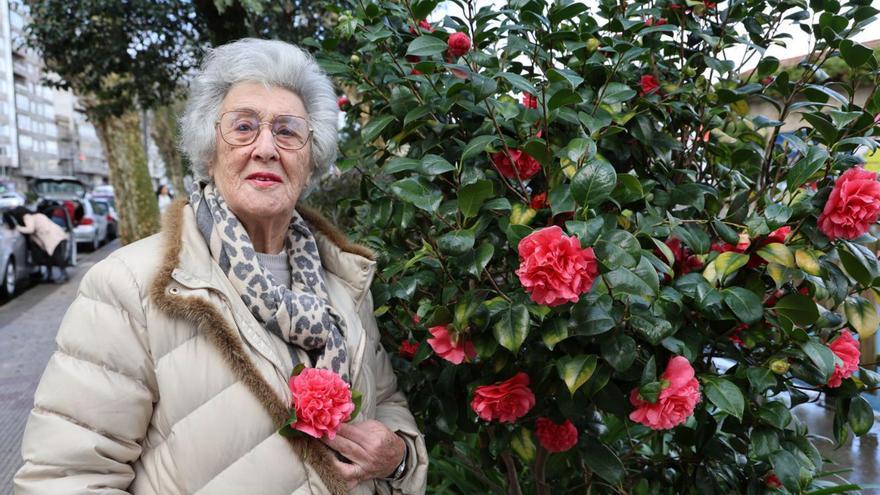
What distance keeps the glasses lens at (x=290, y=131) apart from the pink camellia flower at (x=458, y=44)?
0.45m

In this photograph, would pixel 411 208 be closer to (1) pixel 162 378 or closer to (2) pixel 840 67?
(1) pixel 162 378

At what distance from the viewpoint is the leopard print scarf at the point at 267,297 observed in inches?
67.5

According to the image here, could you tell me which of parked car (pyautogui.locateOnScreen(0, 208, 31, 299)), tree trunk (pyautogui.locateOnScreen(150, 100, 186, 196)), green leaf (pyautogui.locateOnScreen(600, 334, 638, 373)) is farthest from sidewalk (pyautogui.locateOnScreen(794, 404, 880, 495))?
tree trunk (pyautogui.locateOnScreen(150, 100, 186, 196))

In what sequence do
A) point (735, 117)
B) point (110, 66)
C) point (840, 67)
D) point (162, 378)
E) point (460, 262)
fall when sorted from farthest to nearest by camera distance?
point (110, 66)
point (840, 67)
point (735, 117)
point (460, 262)
point (162, 378)

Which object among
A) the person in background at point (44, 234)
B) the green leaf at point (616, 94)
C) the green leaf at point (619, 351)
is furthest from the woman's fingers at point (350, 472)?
the person in background at point (44, 234)

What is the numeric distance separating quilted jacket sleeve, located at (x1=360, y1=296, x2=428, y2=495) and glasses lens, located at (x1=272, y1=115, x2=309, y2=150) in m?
0.51

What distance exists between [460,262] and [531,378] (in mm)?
410

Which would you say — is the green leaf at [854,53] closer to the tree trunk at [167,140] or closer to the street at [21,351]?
the street at [21,351]

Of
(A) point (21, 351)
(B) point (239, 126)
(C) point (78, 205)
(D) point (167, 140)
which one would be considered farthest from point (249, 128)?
(D) point (167, 140)

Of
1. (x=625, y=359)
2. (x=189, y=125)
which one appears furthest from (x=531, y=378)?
(x=189, y=125)

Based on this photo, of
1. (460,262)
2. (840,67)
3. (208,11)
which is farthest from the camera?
(208,11)

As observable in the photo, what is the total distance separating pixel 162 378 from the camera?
Answer: 5.07 feet

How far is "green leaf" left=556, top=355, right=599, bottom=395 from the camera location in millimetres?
1645

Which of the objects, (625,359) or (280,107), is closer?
(625,359)
